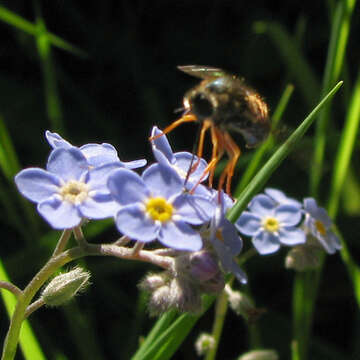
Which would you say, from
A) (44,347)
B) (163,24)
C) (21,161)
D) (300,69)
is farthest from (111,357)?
(163,24)

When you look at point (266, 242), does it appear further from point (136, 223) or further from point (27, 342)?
point (136, 223)

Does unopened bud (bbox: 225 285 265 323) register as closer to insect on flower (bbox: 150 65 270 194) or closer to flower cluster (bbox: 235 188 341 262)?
flower cluster (bbox: 235 188 341 262)

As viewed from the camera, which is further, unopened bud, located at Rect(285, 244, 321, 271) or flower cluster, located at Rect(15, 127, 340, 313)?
unopened bud, located at Rect(285, 244, 321, 271)

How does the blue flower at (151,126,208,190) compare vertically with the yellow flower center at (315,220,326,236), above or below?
above

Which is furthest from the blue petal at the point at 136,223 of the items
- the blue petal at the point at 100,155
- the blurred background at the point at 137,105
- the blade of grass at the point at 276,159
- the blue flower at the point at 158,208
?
the blurred background at the point at 137,105

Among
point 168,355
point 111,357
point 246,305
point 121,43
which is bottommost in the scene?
point 111,357

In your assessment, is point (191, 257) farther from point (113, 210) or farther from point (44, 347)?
point (44, 347)

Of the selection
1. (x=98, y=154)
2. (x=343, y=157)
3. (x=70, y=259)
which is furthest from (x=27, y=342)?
(x=343, y=157)

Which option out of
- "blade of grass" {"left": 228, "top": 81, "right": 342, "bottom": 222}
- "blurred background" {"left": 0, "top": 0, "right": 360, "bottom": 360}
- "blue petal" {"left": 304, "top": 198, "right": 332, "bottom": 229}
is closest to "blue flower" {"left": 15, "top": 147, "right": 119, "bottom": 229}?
"blade of grass" {"left": 228, "top": 81, "right": 342, "bottom": 222}
